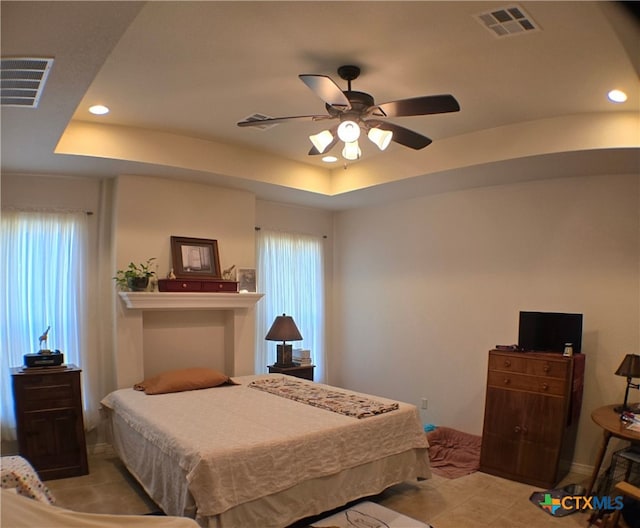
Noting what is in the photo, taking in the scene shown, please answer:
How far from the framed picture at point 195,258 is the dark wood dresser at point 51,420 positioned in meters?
1.29

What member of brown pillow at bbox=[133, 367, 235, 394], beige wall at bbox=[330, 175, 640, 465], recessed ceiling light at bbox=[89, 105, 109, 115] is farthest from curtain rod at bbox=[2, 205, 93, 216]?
beige wall at bbox=[330, 175, 640, 465]

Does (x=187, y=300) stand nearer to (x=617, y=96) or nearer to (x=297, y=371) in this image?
(x=297, y=371)

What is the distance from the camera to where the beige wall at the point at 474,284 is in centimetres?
409

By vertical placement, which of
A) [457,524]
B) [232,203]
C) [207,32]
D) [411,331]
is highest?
[207,32]

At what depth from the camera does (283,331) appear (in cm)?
512

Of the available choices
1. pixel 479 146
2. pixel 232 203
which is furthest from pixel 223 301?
pixel 479 146

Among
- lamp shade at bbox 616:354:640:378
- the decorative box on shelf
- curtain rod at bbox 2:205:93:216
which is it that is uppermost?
curtain rod at bbox 2:205:93:216

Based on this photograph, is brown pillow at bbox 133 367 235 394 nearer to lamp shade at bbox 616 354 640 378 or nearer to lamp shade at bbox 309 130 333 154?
lamp shade at bbox 309 130 333 154

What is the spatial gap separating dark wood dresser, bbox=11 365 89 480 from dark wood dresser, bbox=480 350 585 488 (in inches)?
135

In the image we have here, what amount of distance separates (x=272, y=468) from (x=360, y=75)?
8.05ft

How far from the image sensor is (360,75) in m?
3.05

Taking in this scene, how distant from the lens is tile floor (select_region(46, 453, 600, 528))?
3.23 m

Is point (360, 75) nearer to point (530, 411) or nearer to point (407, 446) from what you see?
point (407, 446)

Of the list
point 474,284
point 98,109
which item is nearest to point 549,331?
point 474,284
